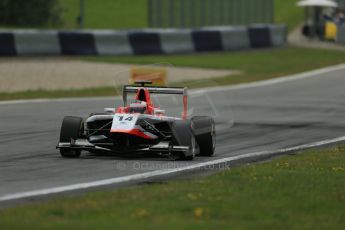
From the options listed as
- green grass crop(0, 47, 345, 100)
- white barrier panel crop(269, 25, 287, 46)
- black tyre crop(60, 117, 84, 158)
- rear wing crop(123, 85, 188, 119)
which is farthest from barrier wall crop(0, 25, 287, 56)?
black tyre crop(60, 117, 84, 158)

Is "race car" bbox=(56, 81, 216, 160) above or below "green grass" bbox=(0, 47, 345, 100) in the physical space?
above

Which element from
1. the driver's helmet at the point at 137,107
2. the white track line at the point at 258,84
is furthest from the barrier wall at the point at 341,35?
the driver's helmet at the point at 137,107

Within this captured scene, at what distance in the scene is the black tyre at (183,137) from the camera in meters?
12.1

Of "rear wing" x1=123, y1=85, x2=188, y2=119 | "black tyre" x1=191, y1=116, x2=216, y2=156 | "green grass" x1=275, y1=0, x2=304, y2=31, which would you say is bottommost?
"green grass" x1=275, y1=0, x2=304, y2=31

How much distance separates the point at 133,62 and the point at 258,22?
9.72 m

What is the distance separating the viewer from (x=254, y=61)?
1215 inches

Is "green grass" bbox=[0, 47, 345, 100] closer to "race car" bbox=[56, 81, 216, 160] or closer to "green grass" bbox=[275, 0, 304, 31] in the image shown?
"race car" bbox=[56, 81, 216, 160]

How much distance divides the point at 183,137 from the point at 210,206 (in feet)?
11.7

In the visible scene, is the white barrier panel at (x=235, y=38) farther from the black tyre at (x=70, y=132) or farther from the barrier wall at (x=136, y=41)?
the black tyre at (x=70, y=132)

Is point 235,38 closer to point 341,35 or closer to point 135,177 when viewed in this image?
point 341,35

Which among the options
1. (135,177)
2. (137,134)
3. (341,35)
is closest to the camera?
(135,177)

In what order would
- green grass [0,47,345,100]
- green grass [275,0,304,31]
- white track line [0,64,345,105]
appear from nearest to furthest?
white track line [0,64,345,105] → green grass [0,47,345,100] → green grass [275,0,304,31]

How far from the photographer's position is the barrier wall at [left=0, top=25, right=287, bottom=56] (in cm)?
2789

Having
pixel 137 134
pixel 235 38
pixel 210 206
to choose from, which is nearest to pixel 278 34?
pixel 235 38
